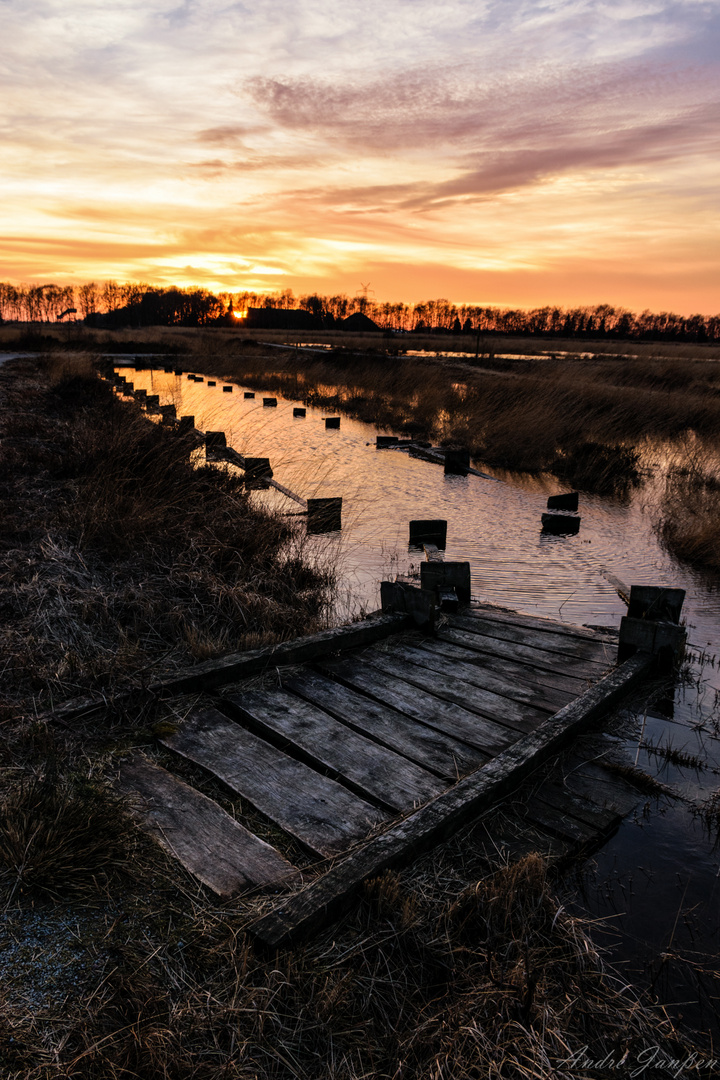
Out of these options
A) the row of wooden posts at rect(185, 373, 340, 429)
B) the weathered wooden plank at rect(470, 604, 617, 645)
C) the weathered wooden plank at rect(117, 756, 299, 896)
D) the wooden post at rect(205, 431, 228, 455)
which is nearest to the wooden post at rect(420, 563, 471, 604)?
the weathered wooden plank at rect(470, 604, 617, 645)

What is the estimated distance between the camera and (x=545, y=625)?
5.34 meters

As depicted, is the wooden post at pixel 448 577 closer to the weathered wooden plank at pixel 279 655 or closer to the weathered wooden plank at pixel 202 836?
the weathered wooden plank at pixel 279 655

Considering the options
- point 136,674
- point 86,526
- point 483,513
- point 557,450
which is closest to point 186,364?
point 557,450

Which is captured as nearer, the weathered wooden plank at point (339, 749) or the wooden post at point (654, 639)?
the weathered wooden plank at point (339, 749)

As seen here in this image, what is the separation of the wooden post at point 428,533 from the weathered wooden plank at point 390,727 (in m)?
4.31

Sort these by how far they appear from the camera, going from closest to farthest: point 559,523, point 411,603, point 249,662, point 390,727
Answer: point 390,727 < point 249,662 < point 411,603 < point 559,523

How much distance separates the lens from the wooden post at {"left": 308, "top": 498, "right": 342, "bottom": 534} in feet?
28.2

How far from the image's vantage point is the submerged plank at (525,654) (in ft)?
14.8

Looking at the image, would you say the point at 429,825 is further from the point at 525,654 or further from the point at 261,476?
the point at 261,476

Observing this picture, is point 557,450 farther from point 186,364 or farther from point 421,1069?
point 186,364

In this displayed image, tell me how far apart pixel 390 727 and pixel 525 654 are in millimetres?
1534

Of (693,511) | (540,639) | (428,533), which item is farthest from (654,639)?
(693,511)

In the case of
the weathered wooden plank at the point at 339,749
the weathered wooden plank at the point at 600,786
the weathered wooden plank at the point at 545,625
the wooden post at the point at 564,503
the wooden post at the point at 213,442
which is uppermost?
the wooden post at the point at 213,442

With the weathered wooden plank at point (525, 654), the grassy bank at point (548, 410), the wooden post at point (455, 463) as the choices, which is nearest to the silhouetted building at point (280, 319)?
the grassy bank at point (548, 410)
